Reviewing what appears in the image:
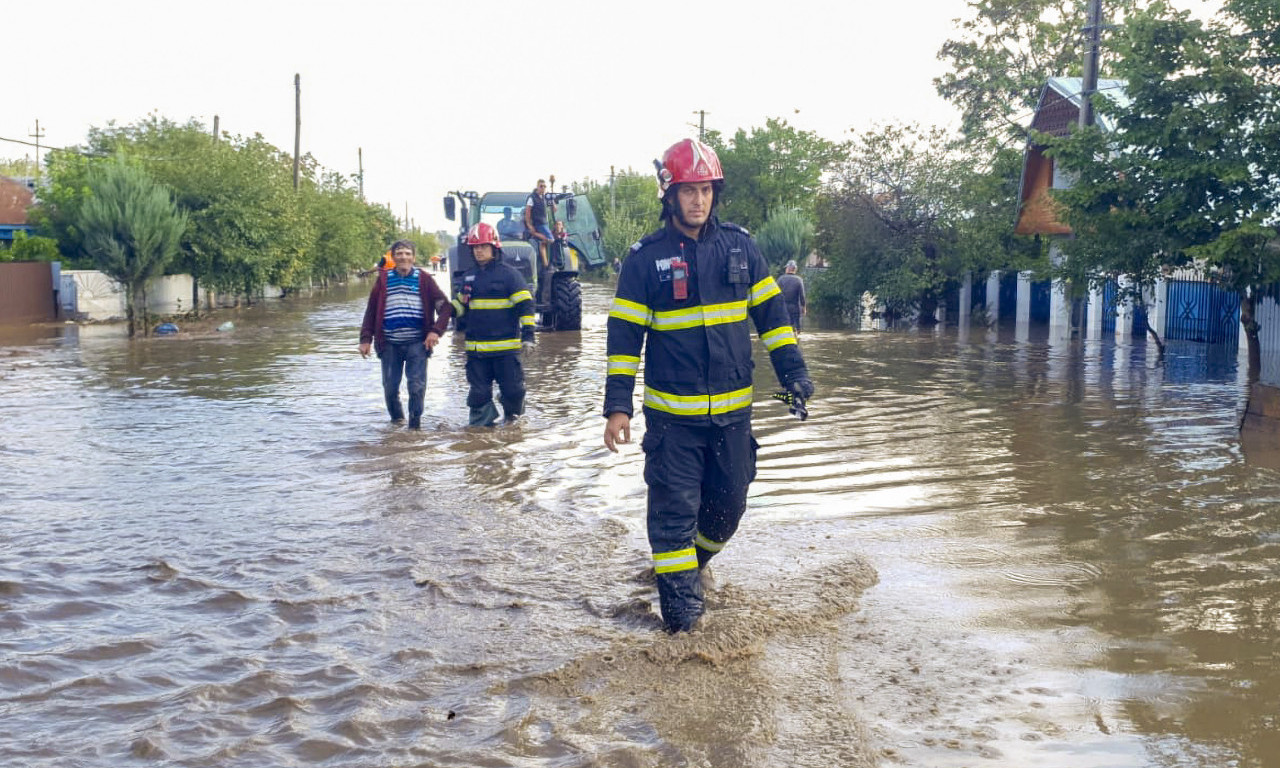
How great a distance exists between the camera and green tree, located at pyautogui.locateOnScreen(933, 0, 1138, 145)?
36.5 meters

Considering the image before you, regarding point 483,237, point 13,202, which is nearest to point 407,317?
point 483,237

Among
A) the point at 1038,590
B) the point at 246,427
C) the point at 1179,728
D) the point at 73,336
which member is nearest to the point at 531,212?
the point at 73,336

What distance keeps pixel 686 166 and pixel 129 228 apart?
2144cm

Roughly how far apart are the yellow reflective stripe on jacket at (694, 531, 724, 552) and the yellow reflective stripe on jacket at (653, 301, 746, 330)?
97 centimetres

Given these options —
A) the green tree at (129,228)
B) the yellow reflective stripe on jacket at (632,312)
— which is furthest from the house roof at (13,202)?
the yellow reflective stripe on jacket at (632,312)

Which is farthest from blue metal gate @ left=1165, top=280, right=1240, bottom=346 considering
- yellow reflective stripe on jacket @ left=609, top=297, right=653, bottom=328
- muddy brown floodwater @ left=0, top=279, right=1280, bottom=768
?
yellow reflective stripe on jacket @ left=609, top=297, right=653, bottom=328

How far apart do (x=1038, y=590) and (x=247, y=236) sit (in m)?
27.7

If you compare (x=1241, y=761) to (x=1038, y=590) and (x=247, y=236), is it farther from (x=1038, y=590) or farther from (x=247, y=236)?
(x=247, y=236)

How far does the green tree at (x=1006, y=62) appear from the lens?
120 ft

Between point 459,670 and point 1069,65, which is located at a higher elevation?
point 1069,65

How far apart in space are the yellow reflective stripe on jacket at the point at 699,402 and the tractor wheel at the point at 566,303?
59.2 ft

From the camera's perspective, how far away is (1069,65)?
117ft

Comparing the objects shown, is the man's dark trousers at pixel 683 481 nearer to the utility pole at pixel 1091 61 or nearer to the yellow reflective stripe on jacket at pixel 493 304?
the yellow reflective stripe on jacket at pixel 493 304

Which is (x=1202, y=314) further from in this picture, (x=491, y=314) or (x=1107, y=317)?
(x=491, y=314)
